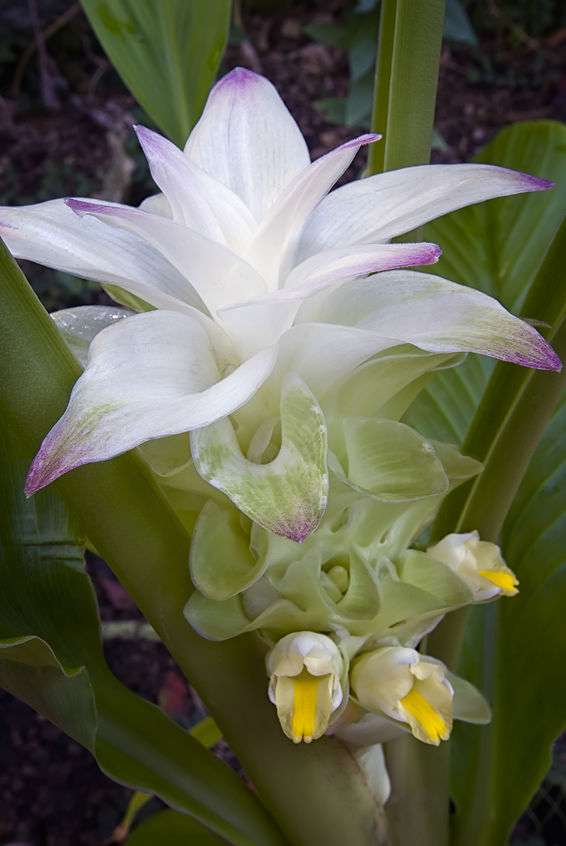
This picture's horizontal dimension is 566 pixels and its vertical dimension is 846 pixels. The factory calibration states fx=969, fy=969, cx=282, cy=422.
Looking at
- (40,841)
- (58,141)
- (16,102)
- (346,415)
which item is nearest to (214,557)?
(346,415)

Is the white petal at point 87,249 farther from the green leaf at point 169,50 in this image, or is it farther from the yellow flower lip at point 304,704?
the green leaf at point 169,50

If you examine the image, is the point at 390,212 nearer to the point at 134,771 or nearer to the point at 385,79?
the point at 385,79

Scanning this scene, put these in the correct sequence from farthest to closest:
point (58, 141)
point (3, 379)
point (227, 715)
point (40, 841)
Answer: point (58, 141), point (40, 841), point (227, 715), point (3, 379)

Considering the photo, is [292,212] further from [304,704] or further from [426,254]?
[304,704]

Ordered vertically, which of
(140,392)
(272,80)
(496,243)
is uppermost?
(140,392)

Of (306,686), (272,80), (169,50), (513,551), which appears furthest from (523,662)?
(272,80)

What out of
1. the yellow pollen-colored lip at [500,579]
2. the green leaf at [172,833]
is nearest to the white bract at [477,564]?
the yellow pollen-colored lip at [500,579]
